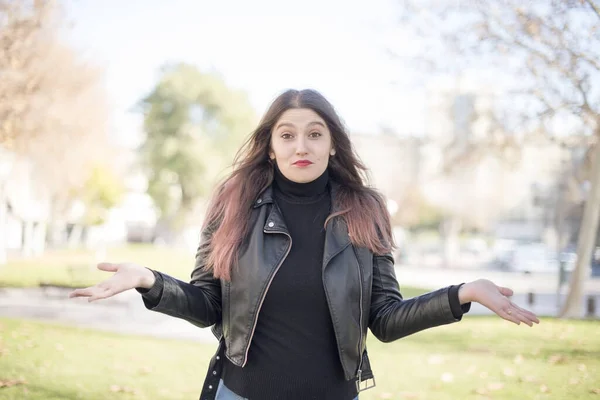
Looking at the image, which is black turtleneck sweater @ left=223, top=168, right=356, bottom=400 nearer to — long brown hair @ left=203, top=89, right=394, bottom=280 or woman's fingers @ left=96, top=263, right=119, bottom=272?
long brown hair @ left=203, top=89, right=394, bottom=280

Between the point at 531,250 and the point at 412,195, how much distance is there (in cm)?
2134

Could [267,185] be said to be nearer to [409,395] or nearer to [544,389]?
[409,395]

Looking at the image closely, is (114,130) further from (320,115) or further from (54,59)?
(320,115)

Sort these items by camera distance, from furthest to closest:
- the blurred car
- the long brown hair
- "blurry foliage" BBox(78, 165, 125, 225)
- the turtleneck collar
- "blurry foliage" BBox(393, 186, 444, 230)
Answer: "blurry foliage" BBox(393, 186, 444, 230)
the blurred car
"blurry foliage" BBox(78, 165, 125, 225)
the turtleneck collar
the long brown hair

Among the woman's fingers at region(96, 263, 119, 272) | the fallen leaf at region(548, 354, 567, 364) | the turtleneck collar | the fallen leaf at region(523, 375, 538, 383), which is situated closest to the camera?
the woman's fingers at region(96, 263, 119, 272)

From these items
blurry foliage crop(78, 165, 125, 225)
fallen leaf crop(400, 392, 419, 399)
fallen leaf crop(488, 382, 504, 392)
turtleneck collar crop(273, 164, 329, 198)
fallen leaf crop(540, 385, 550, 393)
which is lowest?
blurry foliage crop(78, 165, 125, 225)

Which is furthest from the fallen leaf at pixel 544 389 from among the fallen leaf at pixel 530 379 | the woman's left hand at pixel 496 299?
the woman's left hand at pixel 496 299

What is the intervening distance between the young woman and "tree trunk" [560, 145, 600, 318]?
12.4 m

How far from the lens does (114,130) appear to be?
1464 inches

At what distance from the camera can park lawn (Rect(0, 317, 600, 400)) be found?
6.27 m

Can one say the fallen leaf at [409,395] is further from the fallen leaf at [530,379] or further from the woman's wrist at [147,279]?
the woman's wrist at [147,279]

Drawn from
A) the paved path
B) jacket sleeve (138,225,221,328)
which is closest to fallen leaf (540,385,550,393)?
jacket sleeve (138,225,221,328)

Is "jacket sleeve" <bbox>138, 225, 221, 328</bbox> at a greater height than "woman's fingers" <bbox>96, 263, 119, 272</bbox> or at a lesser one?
lesser

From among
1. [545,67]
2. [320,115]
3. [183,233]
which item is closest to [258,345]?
[320,115]
